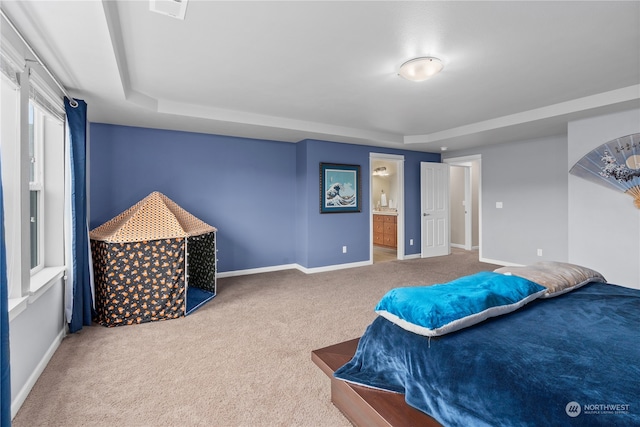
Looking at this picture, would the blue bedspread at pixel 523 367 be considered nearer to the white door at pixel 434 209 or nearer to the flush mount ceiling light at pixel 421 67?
the flush mount ceiling light at pixel 421 67

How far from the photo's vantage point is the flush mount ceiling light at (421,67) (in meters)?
2.55

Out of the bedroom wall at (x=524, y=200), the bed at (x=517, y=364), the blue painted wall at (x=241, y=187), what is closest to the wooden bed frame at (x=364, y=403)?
the bed at (x=517, y=364)

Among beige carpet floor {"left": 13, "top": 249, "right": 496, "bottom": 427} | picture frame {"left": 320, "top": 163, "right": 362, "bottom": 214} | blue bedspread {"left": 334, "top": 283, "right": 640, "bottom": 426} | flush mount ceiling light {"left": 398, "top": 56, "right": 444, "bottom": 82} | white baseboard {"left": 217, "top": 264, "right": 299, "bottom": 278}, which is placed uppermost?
flush mount ceiling light {"left": 398, "top": 56, "right": 444, "bottom": 82}

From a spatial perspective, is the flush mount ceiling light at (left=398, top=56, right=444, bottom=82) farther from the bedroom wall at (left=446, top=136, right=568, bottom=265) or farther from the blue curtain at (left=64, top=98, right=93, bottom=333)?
the bedroom wall at (left=446, top=136, right=568, bottom=265)

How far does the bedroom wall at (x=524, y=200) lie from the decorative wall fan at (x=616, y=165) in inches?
43.5

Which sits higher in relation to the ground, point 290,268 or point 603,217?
point 603,217

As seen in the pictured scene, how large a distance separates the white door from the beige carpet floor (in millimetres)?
2996

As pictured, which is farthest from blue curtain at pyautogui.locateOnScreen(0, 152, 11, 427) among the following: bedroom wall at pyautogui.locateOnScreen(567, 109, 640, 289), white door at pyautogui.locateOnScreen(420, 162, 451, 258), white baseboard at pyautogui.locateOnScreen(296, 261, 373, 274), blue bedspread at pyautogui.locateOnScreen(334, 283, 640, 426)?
white door at pyautogui.locateOnScreen(420, 162, 451, 258)

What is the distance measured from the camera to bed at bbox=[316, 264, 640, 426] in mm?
1021

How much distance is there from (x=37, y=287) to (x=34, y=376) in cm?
59

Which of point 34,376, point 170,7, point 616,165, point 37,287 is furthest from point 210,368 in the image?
point 616,165

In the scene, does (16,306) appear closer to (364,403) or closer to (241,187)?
(364,403)

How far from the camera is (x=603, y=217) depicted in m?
3.80

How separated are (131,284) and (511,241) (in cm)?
583
